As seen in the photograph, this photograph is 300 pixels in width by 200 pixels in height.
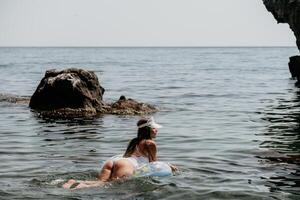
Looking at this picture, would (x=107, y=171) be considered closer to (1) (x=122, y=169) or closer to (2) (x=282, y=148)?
(1) (x=122, y=169)

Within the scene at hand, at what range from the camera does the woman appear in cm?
1097

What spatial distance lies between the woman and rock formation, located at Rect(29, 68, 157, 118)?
13.1m

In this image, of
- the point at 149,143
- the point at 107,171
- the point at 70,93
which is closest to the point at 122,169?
the point at 107,171

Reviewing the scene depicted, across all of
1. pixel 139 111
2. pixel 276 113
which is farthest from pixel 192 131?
pixel 276 113

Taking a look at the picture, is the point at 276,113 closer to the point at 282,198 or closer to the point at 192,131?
the point at 192,131

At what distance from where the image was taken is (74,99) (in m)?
25.1

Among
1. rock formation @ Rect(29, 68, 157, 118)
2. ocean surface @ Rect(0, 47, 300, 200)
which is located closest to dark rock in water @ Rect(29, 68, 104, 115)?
rock formation @ Rect(29, 68, 157, 118)

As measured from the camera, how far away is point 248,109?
94.5 feet
